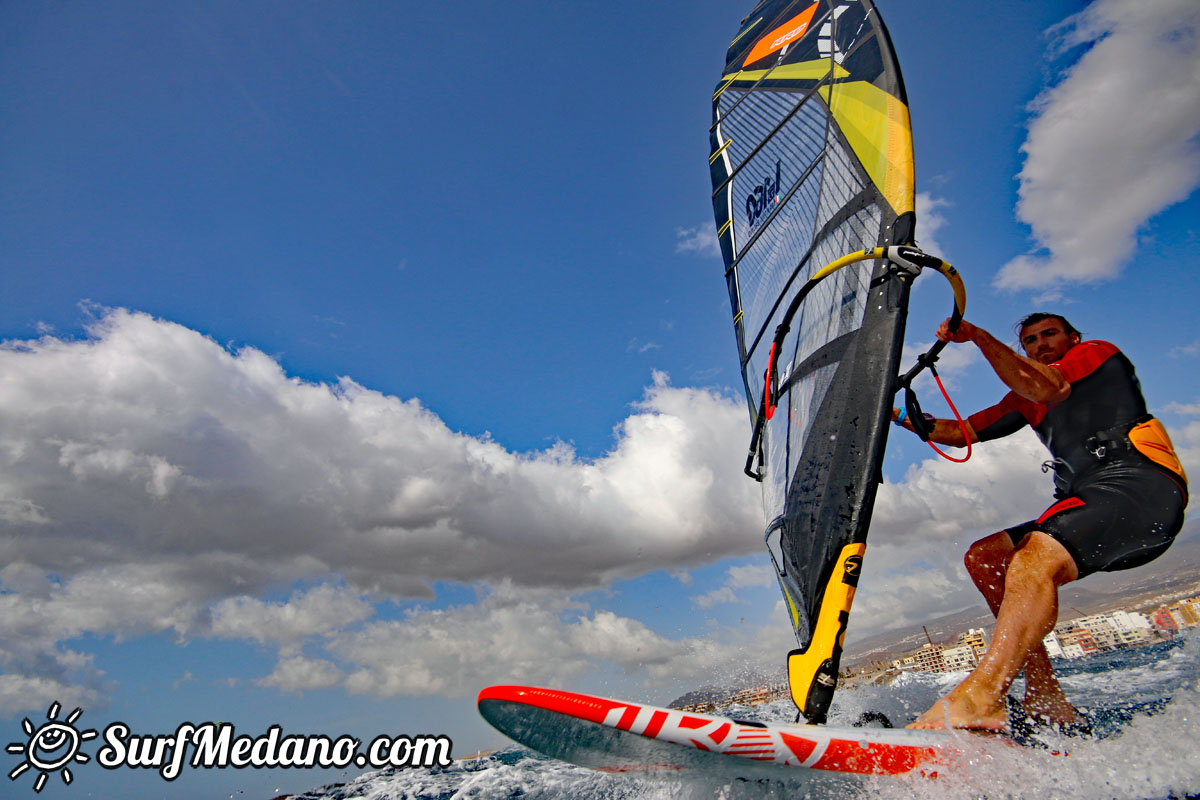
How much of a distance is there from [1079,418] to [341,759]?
799 centimetres

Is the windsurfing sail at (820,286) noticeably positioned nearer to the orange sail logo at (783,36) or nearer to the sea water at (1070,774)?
the orange sail logo at (783,36)

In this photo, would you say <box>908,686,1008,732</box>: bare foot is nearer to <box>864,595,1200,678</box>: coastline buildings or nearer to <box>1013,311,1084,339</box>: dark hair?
<box>864,595,1200,678</box>: coastline buildings

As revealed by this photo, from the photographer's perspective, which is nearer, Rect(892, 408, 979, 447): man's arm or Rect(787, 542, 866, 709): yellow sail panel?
Rect(787, 542, 866, 709): yellow sail panel

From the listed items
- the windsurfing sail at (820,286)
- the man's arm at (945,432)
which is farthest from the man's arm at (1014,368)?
the man's arm at (945,432)

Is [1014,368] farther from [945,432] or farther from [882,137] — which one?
[882,137]

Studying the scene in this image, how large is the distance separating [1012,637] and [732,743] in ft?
4.74

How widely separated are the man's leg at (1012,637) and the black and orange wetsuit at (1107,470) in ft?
0.45

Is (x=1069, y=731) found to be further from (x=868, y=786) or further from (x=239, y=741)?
(x=239, y=741)

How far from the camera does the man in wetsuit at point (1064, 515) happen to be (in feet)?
8.51

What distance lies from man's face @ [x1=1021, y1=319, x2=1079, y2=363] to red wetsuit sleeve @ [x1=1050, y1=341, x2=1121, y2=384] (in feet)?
0.72

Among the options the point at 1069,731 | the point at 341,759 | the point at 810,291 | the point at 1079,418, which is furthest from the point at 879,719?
the point at 341,759

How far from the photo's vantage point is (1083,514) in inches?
111

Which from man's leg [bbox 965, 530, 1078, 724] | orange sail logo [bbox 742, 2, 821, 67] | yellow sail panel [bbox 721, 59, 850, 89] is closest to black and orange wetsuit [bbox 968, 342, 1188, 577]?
man's leg [bbox 965, 530, 1078, 724]

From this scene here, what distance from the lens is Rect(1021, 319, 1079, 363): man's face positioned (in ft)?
11.6
